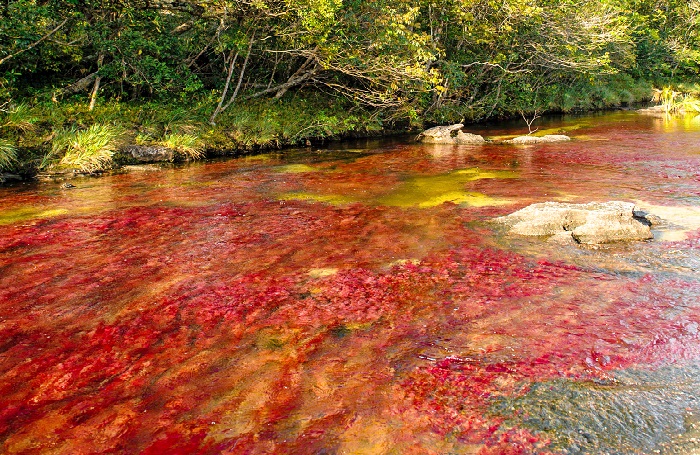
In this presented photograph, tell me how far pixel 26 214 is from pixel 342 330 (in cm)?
700

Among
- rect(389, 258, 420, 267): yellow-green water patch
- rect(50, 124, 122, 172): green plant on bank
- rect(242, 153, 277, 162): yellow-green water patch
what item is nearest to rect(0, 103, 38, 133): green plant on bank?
rect(50, 124, 122, 172): green plant on bank

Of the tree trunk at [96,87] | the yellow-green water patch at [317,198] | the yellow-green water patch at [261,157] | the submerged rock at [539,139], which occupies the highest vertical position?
the tree trunk at [96,87]

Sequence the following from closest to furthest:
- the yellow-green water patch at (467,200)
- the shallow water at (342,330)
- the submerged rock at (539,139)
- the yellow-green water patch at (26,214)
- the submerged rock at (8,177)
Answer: the shallow water at (342,330) → the yellow-green water patch at (26,214) → the yellow-green water patch at (467,200) → the submerged rock at (8,177) → the submerged rock at (539,139)

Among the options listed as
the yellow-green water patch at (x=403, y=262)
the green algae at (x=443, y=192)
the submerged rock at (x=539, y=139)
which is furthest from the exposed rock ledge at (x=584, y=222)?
the submerged rock at (x=539, y=139)

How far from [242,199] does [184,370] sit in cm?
637

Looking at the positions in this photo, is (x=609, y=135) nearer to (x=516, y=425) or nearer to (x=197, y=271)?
(x=197, y=271)

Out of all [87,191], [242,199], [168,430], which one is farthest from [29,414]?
[87,191]

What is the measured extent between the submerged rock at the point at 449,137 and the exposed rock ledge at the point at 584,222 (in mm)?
10566

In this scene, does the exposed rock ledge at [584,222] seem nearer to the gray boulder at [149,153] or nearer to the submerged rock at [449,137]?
the gray boulder at [149,153]

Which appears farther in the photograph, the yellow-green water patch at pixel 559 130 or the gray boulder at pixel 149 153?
the yellow-green water patch at pixel 559 130

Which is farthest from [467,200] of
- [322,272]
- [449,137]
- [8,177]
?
[8,177]

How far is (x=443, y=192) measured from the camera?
35.6 feet

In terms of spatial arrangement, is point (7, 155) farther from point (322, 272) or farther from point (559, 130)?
point (559, 130)

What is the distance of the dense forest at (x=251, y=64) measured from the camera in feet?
47.4
